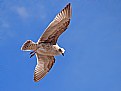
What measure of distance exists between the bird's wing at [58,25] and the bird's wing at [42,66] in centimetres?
96

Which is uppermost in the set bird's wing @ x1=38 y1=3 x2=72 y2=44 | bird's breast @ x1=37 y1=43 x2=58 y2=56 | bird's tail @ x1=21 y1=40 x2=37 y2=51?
bird's wing @ x1=38 y1=3 x2=72 y2=44

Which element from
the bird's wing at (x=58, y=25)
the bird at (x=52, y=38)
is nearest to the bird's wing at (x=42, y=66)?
the bird at (x=52, y=38)

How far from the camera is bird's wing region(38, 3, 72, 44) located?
13562 millimetres

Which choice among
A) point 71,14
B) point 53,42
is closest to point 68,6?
point 71,14

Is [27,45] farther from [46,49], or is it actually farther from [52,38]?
[52,38]

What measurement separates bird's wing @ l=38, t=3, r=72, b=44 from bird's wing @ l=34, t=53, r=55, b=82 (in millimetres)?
959

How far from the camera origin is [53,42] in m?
13.8

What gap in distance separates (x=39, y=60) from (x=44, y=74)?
0.46 metres

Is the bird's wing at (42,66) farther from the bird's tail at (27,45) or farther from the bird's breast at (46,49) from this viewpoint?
the bird's tail at (27,45)

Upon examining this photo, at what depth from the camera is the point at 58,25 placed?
1359 centimetres

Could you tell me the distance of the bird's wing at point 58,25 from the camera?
44.5ft

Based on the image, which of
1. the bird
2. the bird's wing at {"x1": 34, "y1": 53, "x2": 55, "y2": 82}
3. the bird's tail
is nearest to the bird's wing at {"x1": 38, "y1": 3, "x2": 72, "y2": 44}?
the bird

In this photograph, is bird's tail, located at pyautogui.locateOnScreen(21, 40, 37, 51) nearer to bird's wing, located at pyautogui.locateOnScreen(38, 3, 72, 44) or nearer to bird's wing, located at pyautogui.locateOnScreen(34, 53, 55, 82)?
bird's wing, located at pyautogui.locateOnScreen(38, 3, 72, 44)

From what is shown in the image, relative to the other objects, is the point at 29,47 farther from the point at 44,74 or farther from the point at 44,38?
the point at 44,74
